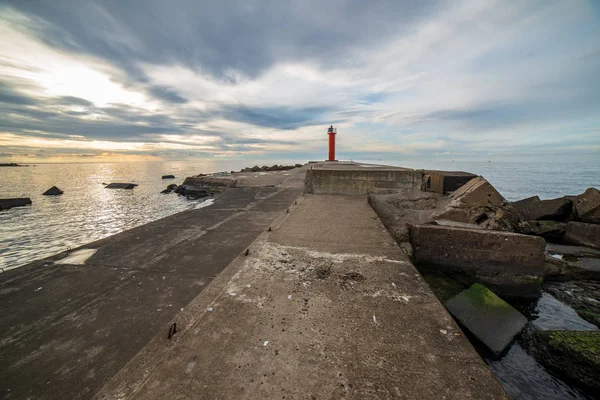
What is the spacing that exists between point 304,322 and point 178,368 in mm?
851

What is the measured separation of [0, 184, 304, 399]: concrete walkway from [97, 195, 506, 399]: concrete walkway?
1.24 feet

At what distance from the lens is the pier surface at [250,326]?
1.35m

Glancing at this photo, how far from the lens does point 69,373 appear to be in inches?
82.7

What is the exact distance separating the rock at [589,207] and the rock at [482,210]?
131 inches

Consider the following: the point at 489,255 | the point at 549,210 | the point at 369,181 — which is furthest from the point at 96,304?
the point at 549,210

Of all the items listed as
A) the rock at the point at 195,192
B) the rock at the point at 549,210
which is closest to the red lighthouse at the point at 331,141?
the rock at the point at 195,192

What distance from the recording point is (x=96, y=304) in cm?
308

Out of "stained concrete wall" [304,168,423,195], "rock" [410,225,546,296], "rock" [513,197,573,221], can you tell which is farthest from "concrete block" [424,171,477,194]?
"rock" [410,225,546,296]

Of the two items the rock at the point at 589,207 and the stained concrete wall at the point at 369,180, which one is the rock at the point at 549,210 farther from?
the stained concrete wall at the point at 369,180

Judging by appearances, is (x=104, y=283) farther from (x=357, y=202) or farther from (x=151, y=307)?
(x=357, y=202)

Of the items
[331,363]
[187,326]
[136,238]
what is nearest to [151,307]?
[187,326]

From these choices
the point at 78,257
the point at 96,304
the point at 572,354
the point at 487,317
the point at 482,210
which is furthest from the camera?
the point at 482,210

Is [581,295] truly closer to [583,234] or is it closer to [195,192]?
[583,234]

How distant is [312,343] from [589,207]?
8.95 metres
